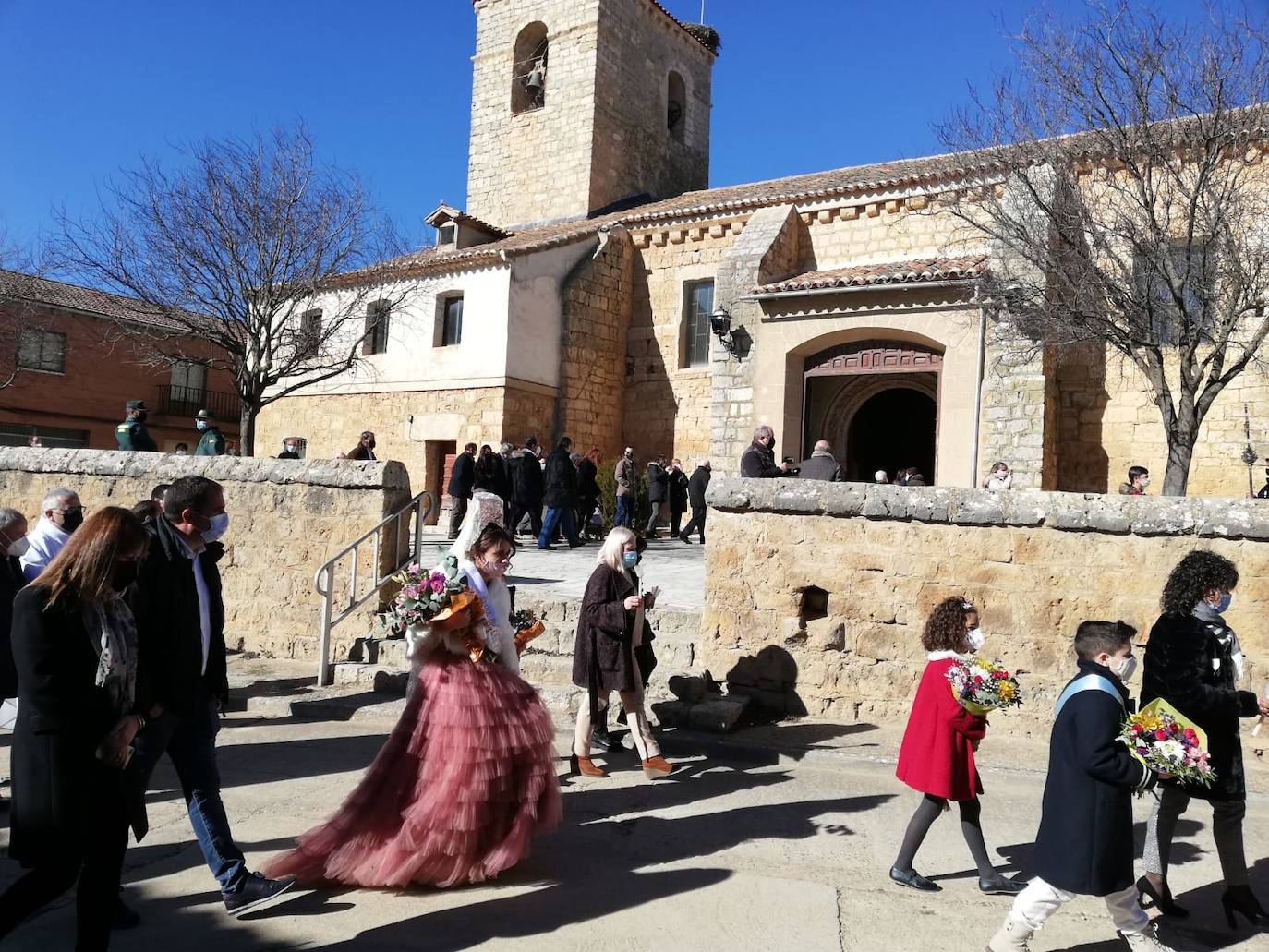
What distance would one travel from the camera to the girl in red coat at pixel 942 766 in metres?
3.93

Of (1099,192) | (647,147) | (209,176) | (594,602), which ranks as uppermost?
(647,147)

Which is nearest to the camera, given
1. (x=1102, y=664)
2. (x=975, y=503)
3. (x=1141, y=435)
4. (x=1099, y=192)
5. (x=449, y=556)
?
(x=1102, y=664)

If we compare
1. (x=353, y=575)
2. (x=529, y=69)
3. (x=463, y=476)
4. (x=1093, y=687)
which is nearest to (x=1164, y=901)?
(x=1093, y=687)

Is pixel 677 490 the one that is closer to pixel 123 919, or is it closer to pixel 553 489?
pixel 553 489

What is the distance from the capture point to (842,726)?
21.5 ft

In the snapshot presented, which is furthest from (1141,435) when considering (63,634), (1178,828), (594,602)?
(63,634)

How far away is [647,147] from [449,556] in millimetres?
22941

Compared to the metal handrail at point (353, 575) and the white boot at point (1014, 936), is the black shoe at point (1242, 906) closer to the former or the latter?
the white boot at point (1014, 936)

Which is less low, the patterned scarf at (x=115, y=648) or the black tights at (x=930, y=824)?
the patterned scarf at (x=115, y=648)

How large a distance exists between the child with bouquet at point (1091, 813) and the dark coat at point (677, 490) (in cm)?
1246

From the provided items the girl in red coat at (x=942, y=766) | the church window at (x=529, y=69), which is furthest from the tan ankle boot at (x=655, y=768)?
the church window at (x=529, y=69)

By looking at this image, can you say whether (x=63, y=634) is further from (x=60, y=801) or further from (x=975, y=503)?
(x=975, y=503)

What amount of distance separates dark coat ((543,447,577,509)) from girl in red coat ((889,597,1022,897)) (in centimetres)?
896

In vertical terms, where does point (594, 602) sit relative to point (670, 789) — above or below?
above
